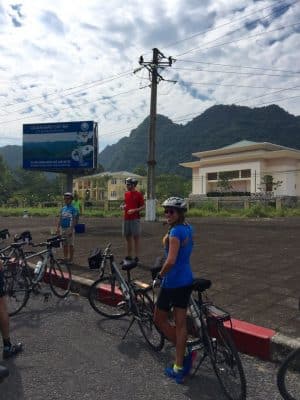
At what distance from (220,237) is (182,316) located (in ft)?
35.6

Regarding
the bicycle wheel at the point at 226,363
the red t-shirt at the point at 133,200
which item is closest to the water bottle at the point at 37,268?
the red t-shirt at the point at 133,200

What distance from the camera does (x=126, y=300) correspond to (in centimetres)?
547

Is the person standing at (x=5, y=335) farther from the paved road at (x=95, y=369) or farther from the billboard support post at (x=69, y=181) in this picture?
the billboard support post at (x=69, y=181)

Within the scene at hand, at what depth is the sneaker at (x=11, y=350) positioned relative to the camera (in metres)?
4.55

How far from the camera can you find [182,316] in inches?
159

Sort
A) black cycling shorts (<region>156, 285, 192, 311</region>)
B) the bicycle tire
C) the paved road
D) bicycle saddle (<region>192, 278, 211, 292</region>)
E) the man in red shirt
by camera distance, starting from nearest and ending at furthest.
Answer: the paved road
bicycle saddle (<region>192, 278, 211, 292</region>)
black cycling shorts (<region>156, 285, 192, 311</region>)
the bicycle tire
the man in red shirt

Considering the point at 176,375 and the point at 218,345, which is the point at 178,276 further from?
the point at 176,375

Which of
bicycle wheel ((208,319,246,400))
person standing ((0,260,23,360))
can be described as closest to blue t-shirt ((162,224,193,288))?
bicycle wheel ((208,319,246,400))

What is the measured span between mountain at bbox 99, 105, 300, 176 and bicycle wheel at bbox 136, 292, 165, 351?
425ft

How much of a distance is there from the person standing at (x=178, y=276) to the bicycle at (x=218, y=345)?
4.3 inches

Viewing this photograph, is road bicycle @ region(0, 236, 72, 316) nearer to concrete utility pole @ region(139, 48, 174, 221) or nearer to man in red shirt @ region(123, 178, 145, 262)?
man in red shirt @ region(123, 178, 145, 262)

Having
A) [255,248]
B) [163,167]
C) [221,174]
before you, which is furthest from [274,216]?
[163,167]

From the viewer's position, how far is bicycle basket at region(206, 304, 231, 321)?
3817 mm

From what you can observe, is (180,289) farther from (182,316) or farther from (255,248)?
(255,248)
